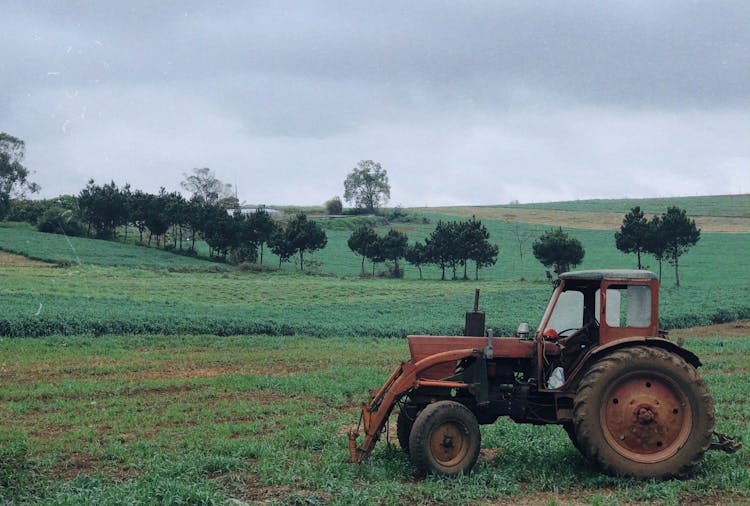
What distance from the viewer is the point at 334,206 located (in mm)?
121188

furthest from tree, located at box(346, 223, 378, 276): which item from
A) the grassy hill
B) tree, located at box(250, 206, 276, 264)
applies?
tree, located at box(250, 206, 276, 264)

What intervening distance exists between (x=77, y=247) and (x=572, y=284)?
66765mm

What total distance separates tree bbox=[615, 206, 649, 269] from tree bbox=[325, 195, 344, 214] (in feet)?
198

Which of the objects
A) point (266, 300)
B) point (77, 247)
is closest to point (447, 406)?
point (266, 300)

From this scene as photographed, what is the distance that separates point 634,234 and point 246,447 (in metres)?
61.2

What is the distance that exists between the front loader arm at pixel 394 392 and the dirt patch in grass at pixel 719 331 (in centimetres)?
2552

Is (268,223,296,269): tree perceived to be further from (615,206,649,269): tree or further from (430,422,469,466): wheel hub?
(430,422,469,466): wheel hub

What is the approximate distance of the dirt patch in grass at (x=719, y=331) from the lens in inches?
1320

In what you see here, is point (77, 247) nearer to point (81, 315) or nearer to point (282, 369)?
point (81, 315)

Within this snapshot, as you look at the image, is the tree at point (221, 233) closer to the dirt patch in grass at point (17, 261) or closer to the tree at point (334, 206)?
the dirt patch in grass at point (17, 261)

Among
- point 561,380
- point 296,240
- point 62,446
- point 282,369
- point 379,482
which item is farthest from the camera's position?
point 296,240

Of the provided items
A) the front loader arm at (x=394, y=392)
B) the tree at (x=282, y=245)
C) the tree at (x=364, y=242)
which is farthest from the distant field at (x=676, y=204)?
the front loader arm at (x=394, y=392)

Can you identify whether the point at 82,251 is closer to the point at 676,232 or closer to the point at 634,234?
the point at 634,234

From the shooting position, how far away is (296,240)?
7731cm
